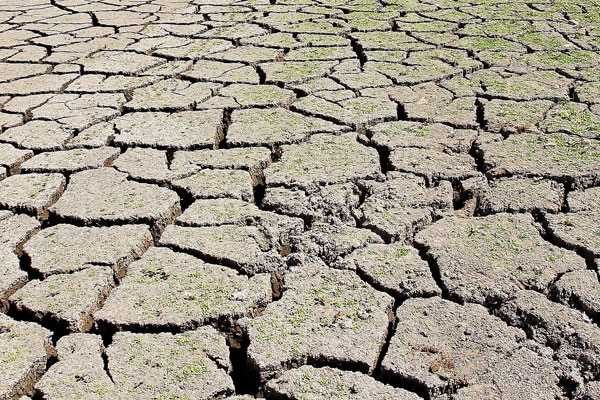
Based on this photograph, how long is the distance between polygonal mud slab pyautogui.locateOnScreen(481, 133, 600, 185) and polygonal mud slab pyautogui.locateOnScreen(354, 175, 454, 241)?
28 cm

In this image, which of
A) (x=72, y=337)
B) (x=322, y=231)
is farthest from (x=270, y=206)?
(x=72, y=337)

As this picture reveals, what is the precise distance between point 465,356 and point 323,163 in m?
1.09

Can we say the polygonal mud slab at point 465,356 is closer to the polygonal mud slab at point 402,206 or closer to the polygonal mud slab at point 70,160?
the polygonal mud slab at point 402,206

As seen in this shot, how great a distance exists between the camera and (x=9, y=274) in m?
2.03

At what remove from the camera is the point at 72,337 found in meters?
1.78

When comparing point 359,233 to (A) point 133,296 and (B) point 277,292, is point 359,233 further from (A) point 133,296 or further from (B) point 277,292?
(A) point 133,296

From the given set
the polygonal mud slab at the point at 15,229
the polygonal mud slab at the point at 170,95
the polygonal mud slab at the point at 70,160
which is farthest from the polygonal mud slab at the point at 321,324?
the polygonal mud slab at the point at 170,95

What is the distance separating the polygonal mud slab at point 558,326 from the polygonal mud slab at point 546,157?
2.44ft

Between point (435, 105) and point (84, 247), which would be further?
point (435, 105)

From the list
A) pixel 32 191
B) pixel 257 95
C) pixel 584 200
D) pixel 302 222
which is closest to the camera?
pixel 302 222

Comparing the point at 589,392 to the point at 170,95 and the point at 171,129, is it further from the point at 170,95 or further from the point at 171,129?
the point at 170,95

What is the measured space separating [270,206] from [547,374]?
40.6 inches

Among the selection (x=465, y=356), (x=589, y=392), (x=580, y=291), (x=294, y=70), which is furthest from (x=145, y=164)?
(x=589, y=392)

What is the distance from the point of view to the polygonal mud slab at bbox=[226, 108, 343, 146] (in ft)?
9.23
